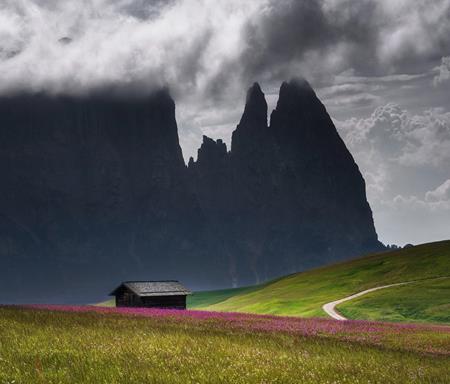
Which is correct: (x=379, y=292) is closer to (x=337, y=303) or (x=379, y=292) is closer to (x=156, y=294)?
(x=337, y=303)

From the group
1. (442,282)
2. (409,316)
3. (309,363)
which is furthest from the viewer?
(442,282)

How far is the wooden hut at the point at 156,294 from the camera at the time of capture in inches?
2776

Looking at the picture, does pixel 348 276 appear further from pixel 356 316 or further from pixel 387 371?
pixel 387 371

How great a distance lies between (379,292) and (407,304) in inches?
347

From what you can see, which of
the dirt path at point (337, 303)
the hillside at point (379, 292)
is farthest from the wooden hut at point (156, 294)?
the dirt path at point (337, 303)

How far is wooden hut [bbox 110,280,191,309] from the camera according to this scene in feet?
231

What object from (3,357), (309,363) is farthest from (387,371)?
(3,357)

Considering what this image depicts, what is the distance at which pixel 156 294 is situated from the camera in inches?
2776

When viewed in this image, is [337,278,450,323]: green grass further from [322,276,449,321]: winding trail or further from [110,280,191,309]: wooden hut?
[110,280,191,309]: wooden hut

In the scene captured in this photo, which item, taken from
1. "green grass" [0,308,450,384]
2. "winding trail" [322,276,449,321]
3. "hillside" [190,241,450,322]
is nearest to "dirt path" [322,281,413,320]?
"winding trail" [322,276,449,321]

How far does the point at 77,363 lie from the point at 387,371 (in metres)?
6.32

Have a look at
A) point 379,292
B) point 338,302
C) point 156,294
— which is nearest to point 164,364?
point 156,294

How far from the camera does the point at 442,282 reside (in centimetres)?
6856

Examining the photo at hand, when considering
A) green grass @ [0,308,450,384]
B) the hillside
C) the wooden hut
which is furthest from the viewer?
the wooden hut
